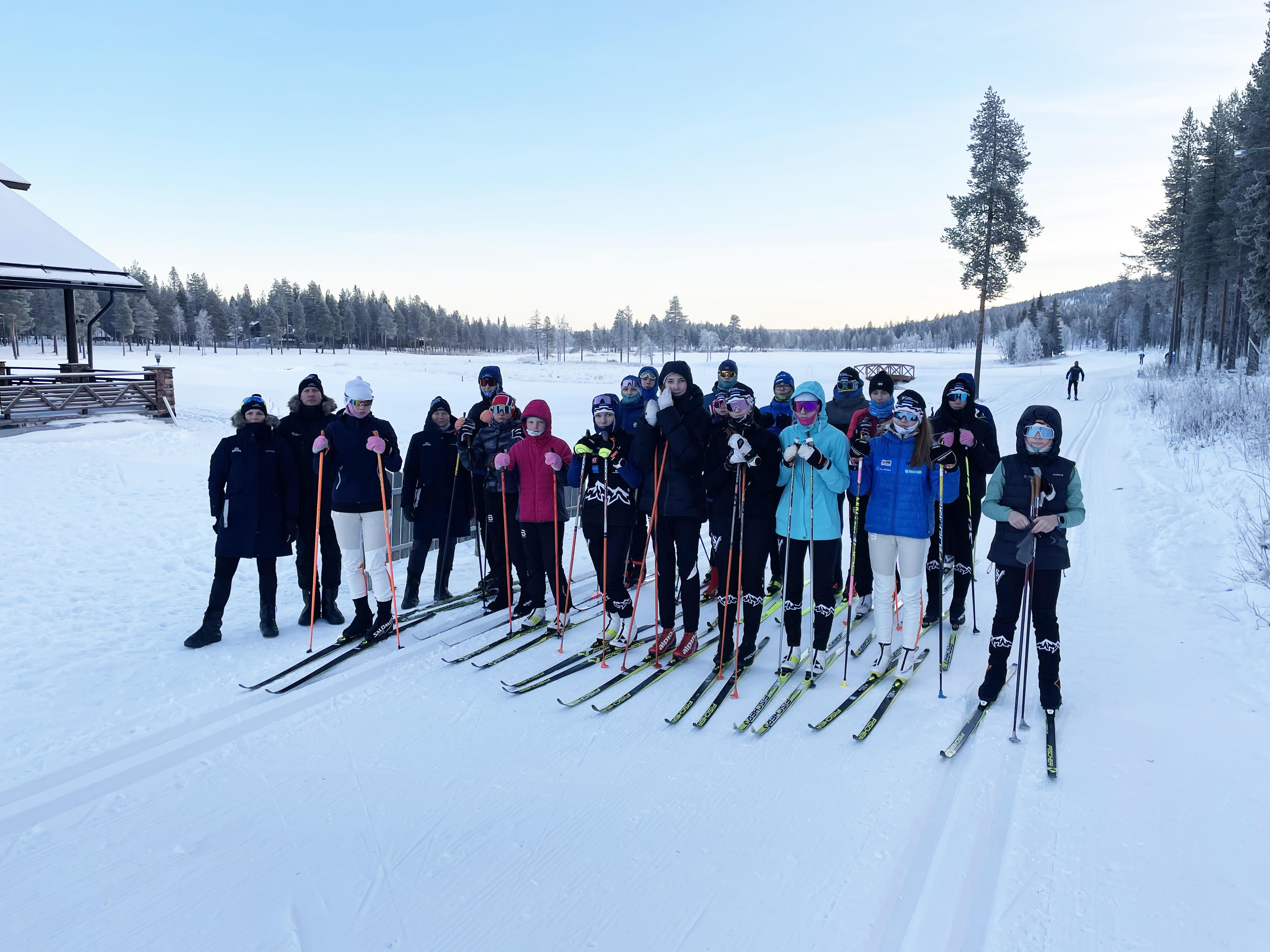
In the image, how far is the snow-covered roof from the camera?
15539 mm

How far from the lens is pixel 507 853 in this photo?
3.25 m

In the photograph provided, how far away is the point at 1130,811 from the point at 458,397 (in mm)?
28549

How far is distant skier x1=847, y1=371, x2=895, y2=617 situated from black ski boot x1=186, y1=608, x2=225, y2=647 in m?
5.23

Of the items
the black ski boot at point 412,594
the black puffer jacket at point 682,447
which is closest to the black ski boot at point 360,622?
the black ski boot at point 412,594

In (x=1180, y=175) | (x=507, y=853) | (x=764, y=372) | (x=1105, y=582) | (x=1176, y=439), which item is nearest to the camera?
(x=507, y=853)

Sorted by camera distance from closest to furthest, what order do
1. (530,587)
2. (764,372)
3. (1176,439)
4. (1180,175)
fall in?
(530,587)
(1176,439)
(1180,175)
(764,372)

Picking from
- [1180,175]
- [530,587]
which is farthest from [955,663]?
[1180,175]

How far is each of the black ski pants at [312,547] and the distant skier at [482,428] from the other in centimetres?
139

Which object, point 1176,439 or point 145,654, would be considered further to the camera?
point 1176,439

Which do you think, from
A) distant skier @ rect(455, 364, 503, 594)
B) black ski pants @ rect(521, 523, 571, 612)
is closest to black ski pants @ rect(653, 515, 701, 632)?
black ski pants @ rect(521, 523, 571, 612)

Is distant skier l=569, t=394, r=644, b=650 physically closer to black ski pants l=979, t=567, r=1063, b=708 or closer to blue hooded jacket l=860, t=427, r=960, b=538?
blue hooded jacket l=860, t=427, r=960, b=538

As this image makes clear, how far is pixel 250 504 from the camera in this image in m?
5.81

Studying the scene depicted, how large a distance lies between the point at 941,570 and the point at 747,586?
1900 mm

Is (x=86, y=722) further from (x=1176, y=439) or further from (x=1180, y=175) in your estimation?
(x=1180, y=175)
